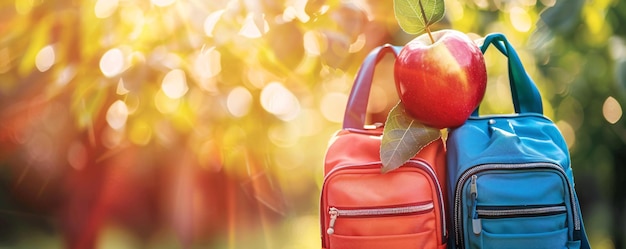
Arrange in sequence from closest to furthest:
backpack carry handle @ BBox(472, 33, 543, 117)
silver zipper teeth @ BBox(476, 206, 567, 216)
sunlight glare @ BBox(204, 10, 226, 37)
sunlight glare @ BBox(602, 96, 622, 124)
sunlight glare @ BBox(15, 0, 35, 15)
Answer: silver zipper teeth @ BBox(476, 206, 567, 216), backpack carry handle @ BBox(472, 33, 543, 117), sunlight glare @ BBox(204, 10, 226, 37), sunlight glare @ BBox(15, 0, 35, 15), sunlight glare @ BBox(602, 96, 622, 124)

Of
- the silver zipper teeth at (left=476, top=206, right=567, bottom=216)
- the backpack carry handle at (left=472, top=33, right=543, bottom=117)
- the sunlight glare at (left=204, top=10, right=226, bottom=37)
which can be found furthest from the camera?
the sunlight glare at (left=204, top=10, right=226, bottom=37)

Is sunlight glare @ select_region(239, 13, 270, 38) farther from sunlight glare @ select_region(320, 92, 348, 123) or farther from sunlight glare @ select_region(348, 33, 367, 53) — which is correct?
sunlight glare @ select_region(320, 92, 348, 123)

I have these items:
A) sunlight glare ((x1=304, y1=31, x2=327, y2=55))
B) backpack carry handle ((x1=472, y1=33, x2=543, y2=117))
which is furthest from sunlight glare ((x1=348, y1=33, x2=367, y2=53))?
backpack carry handle ((x1=472, y1=33, x2=543, y2=117))

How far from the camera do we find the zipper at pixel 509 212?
87cm

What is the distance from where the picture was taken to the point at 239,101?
4.27 ft

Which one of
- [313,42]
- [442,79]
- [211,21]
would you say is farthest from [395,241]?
[211,21]

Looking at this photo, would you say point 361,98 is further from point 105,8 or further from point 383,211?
point 105,8

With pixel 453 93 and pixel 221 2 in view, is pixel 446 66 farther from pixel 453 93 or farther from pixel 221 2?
pixel 221 2

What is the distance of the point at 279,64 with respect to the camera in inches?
48.3

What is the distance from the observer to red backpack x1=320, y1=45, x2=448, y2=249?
2.94 feet

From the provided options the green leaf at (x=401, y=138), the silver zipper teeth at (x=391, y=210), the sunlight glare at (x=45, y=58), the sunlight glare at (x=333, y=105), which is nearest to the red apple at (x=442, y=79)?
the green leaf at (x=401, y=138)

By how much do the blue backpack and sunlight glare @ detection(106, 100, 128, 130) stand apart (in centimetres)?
71

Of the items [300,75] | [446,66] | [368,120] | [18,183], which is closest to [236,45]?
[300,75]

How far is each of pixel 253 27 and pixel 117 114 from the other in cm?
37
